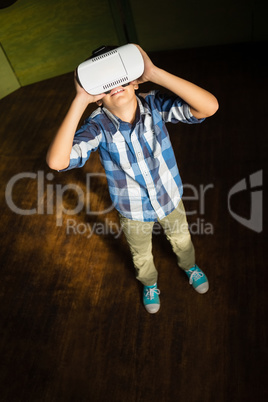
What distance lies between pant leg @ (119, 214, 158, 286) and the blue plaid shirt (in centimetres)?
12

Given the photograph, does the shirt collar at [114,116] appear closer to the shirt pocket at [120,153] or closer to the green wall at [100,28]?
the shirt pocket at [120,153]

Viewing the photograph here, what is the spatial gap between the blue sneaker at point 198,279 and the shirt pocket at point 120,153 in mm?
736

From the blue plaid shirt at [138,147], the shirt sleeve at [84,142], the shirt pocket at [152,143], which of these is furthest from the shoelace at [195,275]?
the shirt sleeve at [84,142]

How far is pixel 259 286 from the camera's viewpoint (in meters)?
1.71

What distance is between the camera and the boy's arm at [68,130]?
1047mm

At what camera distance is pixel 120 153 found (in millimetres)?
1212

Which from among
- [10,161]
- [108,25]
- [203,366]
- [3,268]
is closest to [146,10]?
[108,25]

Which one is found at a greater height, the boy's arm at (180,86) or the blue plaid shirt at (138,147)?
the boy's arm at (180,86)

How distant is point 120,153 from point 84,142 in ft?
0.41

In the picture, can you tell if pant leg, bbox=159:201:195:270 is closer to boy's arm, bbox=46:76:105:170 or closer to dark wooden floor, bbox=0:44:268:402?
dark wooden floor, bbox=0:44:268:402

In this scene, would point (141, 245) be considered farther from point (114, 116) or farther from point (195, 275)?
point (114, 116)

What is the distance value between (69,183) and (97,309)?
0.96 meters

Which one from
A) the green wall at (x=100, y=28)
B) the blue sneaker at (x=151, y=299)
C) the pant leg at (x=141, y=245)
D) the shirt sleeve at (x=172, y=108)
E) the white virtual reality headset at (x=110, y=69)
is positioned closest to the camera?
the white virtual reality headset at (x=110, y=69)

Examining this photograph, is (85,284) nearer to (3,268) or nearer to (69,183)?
(3,268)
